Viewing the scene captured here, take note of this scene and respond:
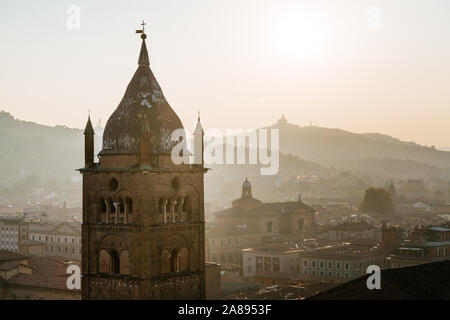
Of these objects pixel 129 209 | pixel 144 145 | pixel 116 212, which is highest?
pixel 144 145

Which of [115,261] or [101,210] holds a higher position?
[101,210]

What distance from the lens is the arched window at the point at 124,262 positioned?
2792 cm

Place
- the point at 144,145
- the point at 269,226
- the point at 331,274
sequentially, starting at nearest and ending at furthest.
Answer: the point at 144,145, the point at 331,274, the point at 269,226

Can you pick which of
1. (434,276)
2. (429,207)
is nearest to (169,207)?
(434,276)

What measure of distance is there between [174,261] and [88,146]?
531 centimetres

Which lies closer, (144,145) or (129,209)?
(144,145)

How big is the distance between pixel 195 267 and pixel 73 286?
30639 millimetres

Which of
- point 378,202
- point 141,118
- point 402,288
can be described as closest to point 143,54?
point 141,118

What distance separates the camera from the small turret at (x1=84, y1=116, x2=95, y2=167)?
29266 mm

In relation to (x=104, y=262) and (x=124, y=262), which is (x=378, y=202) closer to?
(x=104, y=262)

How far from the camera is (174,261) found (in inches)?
1138

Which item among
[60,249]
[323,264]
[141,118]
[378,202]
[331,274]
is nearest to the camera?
[141,118]

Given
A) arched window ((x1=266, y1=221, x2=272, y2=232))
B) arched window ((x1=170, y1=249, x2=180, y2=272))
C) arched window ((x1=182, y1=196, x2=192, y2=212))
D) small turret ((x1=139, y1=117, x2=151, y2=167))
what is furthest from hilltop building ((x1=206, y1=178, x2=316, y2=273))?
small turret ((x1=139, y1=117, x2=151, y2=167))
